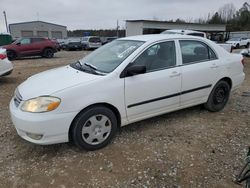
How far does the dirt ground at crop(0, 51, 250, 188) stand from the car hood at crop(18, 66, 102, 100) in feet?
2.69

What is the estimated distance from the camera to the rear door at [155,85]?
11.2 ft

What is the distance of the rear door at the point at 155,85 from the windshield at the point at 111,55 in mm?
228

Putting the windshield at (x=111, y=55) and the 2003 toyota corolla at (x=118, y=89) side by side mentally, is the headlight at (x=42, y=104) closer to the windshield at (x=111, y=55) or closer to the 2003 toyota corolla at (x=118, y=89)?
the 2003 toyota corolla at (x=118, y=89)

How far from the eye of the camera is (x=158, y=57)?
3.76 meters

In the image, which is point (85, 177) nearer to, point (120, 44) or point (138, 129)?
point (138, 129)

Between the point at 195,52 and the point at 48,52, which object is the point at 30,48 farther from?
the point at 195,52

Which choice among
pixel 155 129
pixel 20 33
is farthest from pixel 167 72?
pixel 20 33

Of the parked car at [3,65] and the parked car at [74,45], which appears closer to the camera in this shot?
the parked car at [3,65]

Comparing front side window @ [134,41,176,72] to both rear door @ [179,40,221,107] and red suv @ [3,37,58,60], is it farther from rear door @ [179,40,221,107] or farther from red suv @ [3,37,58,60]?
red suv @ [3,37,58,60]

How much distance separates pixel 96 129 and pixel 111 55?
1.27 meters

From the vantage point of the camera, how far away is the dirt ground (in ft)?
8.84

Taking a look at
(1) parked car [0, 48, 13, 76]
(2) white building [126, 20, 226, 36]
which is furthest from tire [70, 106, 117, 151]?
(2) white building [126, 20, 226, 36]

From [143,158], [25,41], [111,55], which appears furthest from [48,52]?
[143,158]

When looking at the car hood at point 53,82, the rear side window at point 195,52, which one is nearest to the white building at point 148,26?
the rear side window at point 195,52
